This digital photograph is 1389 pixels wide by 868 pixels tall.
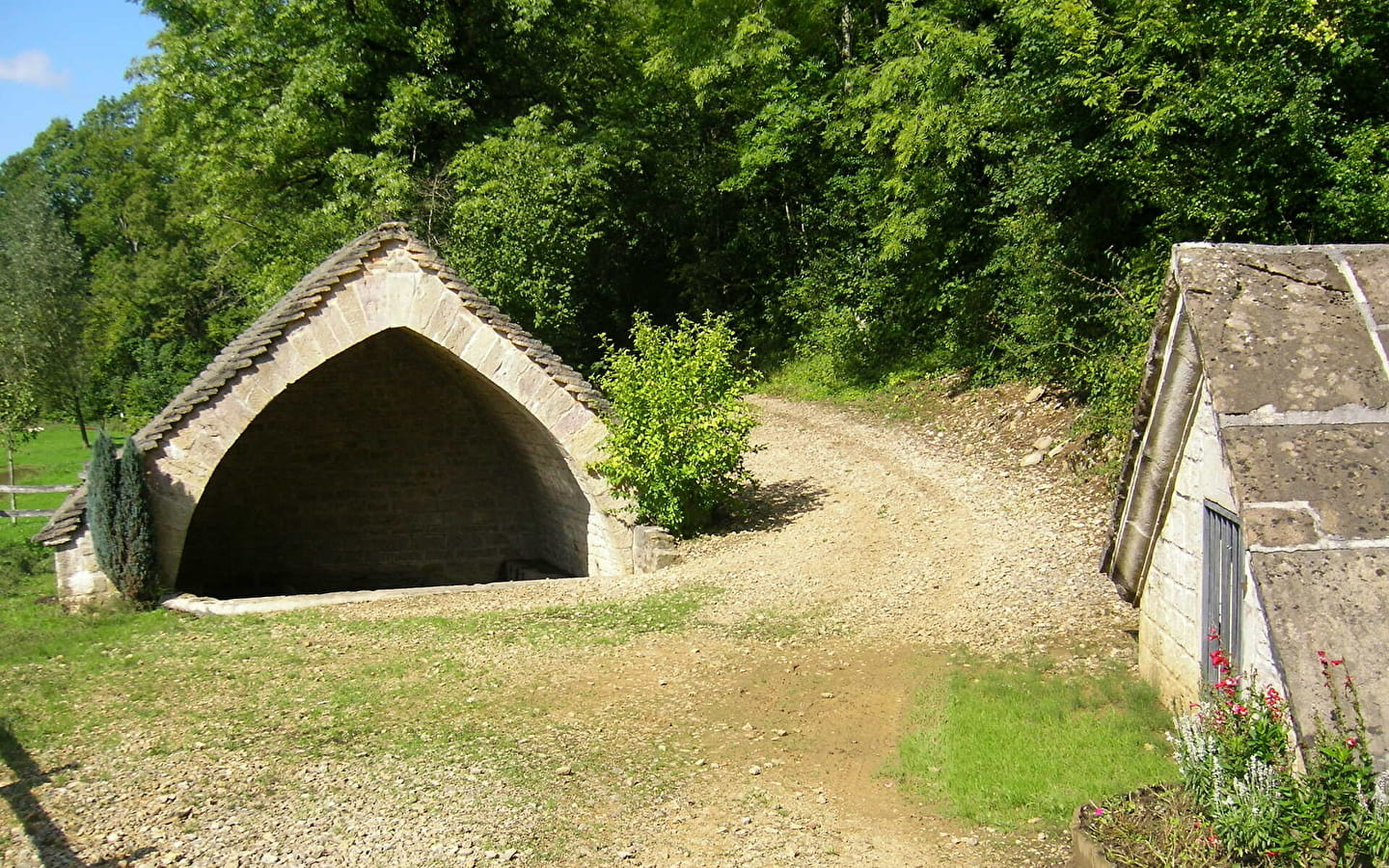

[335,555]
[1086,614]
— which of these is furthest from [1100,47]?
[335,555]

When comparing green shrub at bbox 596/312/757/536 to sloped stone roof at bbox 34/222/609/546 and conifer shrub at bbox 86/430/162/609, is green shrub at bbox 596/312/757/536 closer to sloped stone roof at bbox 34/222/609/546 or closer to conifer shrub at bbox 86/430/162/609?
sloped stone roof at bbox 34/222/609/546

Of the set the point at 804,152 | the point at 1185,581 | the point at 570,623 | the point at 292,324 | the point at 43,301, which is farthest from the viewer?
the point at 43,301

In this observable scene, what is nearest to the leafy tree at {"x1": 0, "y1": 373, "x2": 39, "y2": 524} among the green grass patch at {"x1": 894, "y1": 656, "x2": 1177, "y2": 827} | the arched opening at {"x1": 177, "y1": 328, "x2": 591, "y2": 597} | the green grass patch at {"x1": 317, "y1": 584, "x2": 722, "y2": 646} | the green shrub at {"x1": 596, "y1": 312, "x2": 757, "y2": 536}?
the arched opening at {"x1": 177, "y1": 328, "x2": 591, "y2": 597}

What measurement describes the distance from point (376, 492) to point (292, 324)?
169 inches

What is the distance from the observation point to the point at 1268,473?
12.7ft

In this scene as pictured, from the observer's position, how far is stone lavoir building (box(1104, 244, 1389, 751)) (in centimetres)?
355

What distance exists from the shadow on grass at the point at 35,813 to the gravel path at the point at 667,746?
22 millimetres

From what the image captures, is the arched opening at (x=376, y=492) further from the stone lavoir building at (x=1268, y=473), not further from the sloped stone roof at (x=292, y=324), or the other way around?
the stone lavoir building at (x=1268, y=473)

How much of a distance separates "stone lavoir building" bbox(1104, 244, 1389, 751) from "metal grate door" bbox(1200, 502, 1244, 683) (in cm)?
1

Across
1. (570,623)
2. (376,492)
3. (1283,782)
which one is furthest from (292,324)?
(1283,782)

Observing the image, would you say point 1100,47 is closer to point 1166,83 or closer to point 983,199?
point 1166,83

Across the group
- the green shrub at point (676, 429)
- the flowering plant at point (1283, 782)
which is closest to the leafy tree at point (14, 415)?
the green shrub at point (676, 429)

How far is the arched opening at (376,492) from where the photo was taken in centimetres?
1338

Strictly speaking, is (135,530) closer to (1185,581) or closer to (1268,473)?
(1185,581)
